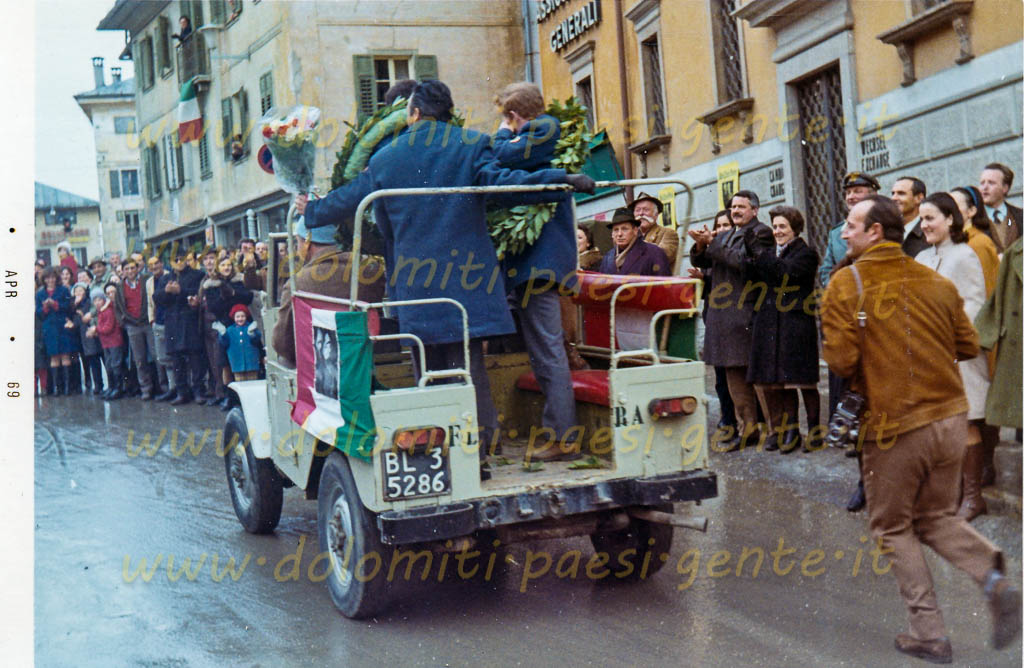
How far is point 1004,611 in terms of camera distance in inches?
180

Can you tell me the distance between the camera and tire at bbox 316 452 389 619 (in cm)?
553

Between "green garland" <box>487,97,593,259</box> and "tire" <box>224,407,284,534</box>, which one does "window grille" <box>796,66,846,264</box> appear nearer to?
"green garland" <box>487,97,593,259</box>

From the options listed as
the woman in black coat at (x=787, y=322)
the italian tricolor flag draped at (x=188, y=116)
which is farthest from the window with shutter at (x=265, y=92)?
the woman in black coat at (x=787, y=322)

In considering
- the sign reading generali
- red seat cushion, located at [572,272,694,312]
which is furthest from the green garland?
the sign reading generali

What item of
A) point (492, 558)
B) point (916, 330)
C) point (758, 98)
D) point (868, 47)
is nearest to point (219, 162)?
point (758, 98)

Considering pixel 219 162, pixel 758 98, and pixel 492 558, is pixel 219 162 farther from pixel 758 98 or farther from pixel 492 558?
pixel 492 558

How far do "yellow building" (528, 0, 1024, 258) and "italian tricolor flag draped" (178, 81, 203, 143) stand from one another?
44.0 feet

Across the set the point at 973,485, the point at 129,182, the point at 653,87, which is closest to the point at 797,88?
the point at 653,87

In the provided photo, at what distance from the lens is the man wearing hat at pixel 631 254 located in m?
8.79

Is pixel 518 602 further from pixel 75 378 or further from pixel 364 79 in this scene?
pixel 364 79

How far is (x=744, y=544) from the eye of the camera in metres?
6.95

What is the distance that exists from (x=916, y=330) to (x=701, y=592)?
1.77 m

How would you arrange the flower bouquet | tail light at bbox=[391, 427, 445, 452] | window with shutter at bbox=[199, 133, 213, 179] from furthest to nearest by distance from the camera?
1. window with shutter at bbox=[199, 133, 213, 179]
2. the flower bouquet
3. tail light at bbox=[391, 427, 445, 452]

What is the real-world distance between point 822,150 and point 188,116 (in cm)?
2315
